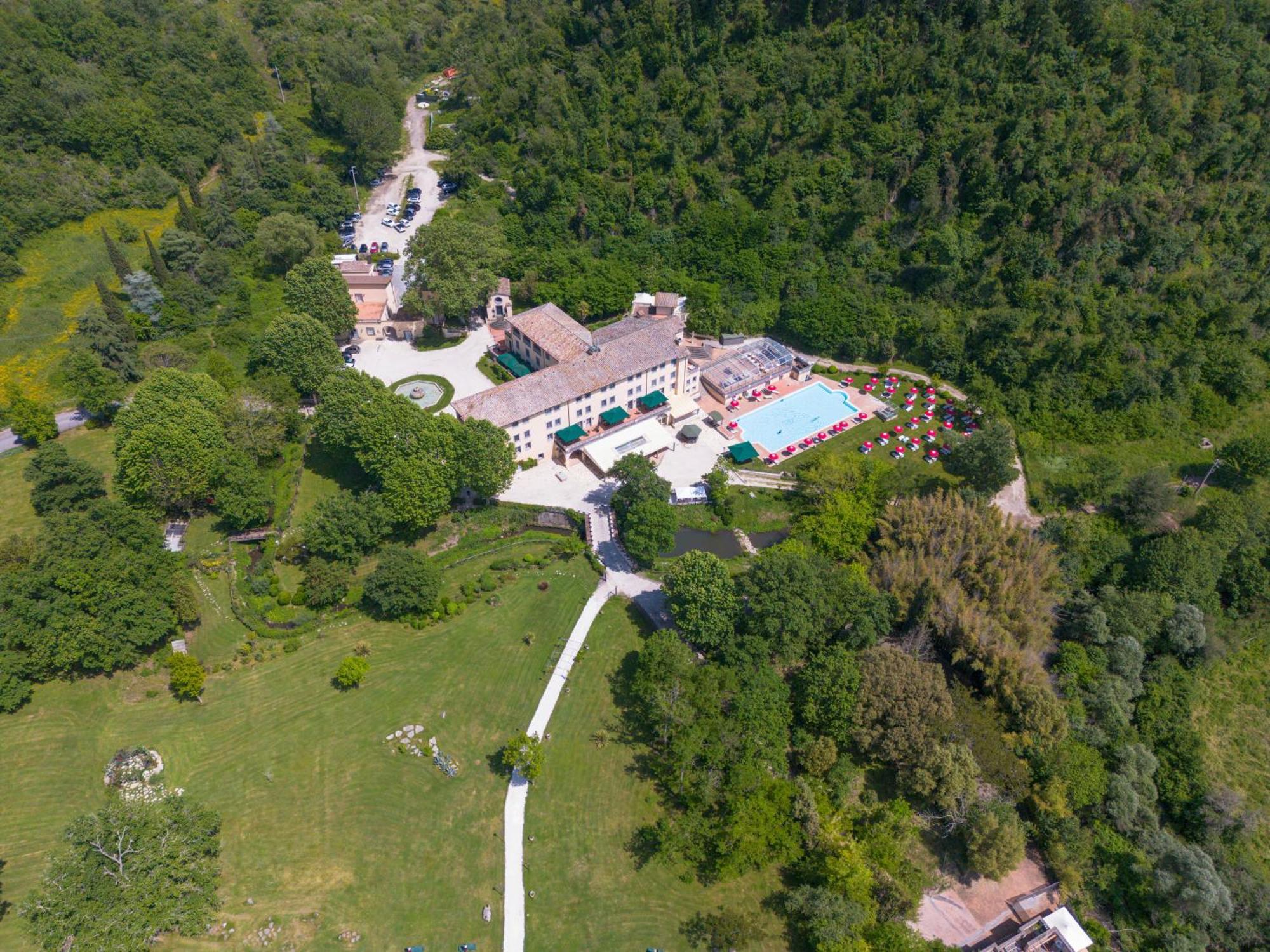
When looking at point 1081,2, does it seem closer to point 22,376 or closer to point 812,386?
point 812,386

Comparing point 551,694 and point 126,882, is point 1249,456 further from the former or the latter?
point 126,882

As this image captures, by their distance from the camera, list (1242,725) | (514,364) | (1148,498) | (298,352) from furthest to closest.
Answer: (514,364)
(298,352)
(1148,498)
(1242,725)

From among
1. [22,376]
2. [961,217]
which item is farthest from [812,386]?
[22,376]

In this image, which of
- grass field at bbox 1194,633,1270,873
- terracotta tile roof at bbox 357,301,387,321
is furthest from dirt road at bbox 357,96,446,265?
grass field at bbox 1194,633,1270,873

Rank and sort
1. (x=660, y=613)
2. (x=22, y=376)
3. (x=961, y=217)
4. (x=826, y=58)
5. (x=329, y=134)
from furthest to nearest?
(x=329, y=134) < (x=826, y=58) < (x=961, y=217) < (x=22, y=376) < (x=660, y=613)

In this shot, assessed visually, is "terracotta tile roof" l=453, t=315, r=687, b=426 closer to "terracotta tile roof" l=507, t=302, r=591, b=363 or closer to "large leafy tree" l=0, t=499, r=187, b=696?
"terracotta tile roof" l=507, t=302, r=591, b=363

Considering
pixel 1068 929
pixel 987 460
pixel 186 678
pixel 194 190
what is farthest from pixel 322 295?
pixel 1068 929

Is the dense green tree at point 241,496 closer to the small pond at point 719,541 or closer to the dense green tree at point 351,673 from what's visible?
the dense green tree at point 351,673

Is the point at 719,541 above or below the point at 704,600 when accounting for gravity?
below
